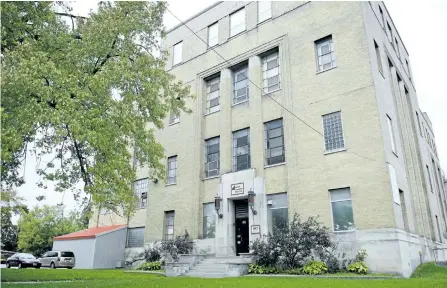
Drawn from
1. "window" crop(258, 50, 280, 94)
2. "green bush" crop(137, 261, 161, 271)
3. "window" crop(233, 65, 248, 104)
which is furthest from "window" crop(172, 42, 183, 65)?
"green bush" crop(137, 261, 161, 271)

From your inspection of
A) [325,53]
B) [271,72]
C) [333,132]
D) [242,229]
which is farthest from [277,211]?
[325,53]

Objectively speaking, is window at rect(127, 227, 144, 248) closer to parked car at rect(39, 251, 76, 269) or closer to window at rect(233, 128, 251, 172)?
parked car at rect(39, 251, 76, 269)

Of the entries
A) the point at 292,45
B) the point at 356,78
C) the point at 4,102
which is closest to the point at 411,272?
the point at 356,78

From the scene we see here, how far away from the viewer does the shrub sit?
67.9 feet

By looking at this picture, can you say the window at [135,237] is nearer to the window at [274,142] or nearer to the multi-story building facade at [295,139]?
the multi-story building facade at [295,139]

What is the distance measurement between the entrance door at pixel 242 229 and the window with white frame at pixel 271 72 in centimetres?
711

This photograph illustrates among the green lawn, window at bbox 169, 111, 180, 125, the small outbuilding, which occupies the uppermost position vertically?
window at bbox 169, 111, 180, 125

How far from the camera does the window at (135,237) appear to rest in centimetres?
2575

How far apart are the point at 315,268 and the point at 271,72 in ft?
38.5

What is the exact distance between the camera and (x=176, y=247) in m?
20.9

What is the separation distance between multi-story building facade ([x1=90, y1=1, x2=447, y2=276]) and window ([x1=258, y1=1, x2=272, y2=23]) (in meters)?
0.09

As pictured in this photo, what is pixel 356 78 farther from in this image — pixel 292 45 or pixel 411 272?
pixel 411 272

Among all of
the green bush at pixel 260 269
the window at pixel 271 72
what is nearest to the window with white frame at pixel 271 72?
the window at pixel 271 72

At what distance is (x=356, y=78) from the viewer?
57.2 ft
